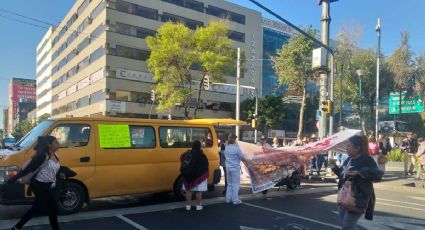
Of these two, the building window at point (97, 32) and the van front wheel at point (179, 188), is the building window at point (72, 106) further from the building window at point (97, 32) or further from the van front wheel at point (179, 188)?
the van front wheel at point (179, 188)

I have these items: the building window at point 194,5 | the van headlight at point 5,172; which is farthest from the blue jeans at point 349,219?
the building window at point 194,5

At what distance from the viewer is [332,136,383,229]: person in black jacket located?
5.45 metres

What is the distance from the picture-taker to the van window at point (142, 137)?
34.4 ft

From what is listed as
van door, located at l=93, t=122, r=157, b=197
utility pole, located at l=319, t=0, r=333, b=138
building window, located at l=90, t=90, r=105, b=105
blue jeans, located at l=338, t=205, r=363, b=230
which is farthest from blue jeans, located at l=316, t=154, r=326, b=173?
building window, located at l=90, t=90, r=105, b=105

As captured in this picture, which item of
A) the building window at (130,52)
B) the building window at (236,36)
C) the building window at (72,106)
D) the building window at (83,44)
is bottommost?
the building window at (72,106)

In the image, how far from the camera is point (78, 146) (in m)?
9.56

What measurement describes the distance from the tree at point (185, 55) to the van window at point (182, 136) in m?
27.9

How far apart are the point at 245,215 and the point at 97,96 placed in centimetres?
4907

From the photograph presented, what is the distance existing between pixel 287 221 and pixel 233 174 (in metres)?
2.27

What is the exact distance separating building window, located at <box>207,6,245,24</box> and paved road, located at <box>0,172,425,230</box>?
51217 millimetres

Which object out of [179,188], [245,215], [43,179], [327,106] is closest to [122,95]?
[327,106]

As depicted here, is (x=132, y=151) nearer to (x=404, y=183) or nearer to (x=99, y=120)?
(x=99, y=120)

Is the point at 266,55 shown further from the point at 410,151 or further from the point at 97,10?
the point at 410,151

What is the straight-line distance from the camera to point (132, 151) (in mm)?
10359
